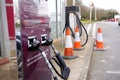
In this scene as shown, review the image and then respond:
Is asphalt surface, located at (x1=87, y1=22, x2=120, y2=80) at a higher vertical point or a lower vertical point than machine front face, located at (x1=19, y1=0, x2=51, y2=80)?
lower

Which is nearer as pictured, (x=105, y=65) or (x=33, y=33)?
(x=33, y=33)

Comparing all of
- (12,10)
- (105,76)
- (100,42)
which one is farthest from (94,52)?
(12,10)

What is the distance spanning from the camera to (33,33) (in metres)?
3.90

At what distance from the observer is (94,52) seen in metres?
9.59

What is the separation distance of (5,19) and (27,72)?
3.12 ft

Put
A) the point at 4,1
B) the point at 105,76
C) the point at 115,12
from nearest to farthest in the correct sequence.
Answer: the point at 4,1 → the point at 105,76 → the point at 115,12

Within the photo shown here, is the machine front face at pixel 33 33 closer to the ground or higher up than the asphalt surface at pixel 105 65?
higher up

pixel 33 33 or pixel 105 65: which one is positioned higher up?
pixel 33 33

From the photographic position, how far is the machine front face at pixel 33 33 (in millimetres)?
3598

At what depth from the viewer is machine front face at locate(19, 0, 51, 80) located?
3.60 metres

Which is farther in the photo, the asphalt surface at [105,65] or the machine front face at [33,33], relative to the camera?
the asphalt surface at [105,65]

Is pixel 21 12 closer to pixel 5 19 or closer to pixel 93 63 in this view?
pixel 5 19

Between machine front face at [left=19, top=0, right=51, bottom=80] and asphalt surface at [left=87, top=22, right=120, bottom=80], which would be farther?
asphalt surface at [left=87, top=22, right=120, bottom=80]

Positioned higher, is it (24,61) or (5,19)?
(5,19)
